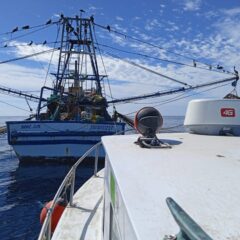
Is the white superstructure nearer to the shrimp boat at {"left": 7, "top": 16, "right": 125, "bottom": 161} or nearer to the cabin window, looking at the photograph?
the cabin window

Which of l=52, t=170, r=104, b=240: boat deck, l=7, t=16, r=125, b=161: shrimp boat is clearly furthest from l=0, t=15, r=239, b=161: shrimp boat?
l=52, t=170, r=104, b=240: boat deck

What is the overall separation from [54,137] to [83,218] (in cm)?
1708

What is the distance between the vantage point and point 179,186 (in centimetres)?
214

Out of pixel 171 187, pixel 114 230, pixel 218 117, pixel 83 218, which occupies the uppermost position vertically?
pixel 218 117

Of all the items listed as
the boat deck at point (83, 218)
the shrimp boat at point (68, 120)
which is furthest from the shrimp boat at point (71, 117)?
the boat deck at point (83, 218)

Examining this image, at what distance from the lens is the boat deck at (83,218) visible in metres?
4.18

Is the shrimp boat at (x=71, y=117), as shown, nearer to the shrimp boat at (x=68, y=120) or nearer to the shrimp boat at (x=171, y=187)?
the shrimp boat at (x=68, y=120)

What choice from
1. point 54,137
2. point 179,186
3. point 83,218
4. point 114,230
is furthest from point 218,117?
point 54,137

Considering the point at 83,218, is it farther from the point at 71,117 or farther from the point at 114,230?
the point at 71,117

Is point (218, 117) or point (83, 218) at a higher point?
point (218, 117)

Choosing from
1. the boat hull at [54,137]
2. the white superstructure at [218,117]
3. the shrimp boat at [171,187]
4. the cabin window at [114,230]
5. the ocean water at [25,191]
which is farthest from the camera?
the boat hull at [54,137]

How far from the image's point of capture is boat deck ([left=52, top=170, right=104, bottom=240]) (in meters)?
4.18

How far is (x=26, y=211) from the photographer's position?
477 inches

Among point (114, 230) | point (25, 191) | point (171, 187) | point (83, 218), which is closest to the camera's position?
point (171, 187)
